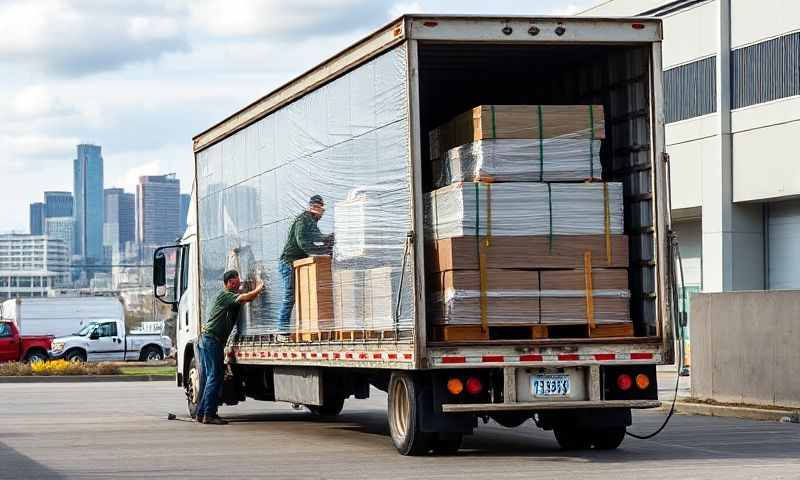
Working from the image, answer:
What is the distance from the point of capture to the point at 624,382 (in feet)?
44.9

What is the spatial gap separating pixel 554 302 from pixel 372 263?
1713 millimetres

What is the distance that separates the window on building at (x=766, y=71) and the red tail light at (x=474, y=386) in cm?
2118

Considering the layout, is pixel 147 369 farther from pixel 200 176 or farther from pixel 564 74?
pixel 564 74

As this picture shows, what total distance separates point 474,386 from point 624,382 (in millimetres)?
1410

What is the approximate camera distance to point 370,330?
14.0m

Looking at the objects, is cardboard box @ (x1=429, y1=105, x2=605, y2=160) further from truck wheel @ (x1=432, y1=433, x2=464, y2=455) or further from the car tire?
the car tire

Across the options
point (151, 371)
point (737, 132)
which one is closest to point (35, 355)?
point (151, 371)

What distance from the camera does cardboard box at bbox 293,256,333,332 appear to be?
1493cm

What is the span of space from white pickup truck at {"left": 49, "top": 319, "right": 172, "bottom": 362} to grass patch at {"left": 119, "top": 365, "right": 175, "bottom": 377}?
579cm

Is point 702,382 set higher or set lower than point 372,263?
lower

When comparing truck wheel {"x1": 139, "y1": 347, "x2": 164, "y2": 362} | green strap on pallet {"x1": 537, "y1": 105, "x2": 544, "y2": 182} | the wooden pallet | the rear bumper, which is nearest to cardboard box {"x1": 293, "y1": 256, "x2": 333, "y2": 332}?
the wooden pallet

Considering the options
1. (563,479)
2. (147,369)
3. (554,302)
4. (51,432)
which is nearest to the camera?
(563,479)

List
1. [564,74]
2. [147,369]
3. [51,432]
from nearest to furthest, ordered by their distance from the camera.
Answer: [564,74] → [51,432] → [147,369]

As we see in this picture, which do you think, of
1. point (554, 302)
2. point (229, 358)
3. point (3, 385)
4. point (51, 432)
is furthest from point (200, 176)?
point (3, 385)
